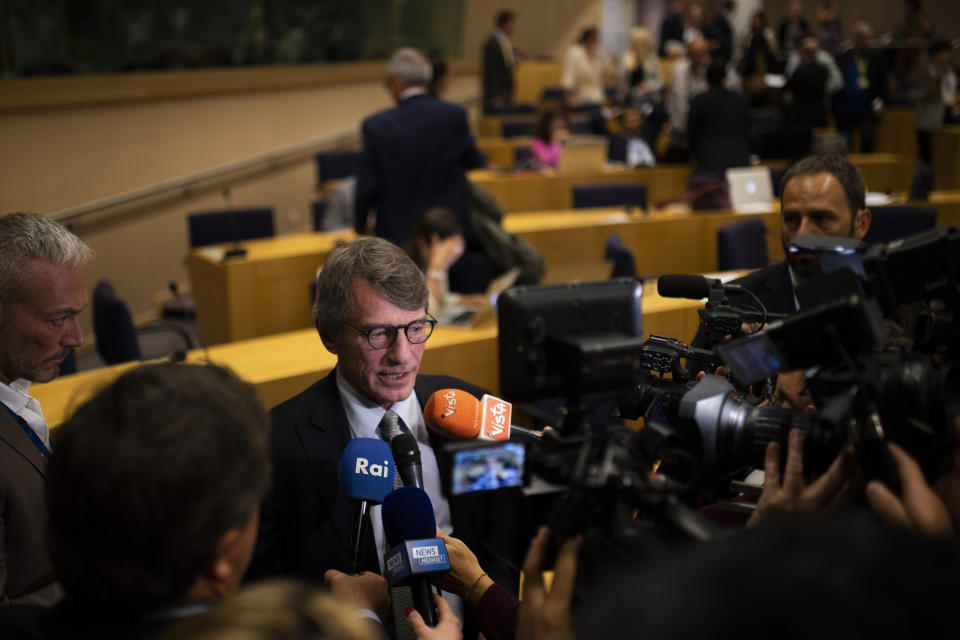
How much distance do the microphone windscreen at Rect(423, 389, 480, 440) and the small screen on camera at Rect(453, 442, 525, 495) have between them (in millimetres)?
477

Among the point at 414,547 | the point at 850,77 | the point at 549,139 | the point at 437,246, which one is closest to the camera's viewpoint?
the point at 414,547

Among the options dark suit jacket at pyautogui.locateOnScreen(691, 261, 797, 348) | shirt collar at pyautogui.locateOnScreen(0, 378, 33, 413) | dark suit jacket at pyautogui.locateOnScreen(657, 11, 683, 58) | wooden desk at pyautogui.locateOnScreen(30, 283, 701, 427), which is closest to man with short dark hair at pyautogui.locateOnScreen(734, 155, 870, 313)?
dark suit jacket at pyautogui.locateOnScreen(691, 261, 797, 348)

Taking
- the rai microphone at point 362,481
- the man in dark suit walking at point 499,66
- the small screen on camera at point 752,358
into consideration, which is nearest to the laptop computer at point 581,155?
the man in dark suit walking at point 499,66

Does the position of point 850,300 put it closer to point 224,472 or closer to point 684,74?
point 224,472

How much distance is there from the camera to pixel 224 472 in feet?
3.27

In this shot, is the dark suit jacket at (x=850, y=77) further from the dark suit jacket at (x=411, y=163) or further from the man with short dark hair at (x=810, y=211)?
the man with short dark hair at (x=810, y=211)

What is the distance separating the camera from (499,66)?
10703 mm

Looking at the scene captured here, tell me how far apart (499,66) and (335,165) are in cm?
390

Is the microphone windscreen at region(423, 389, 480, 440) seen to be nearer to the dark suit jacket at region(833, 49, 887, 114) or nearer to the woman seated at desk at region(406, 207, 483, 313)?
the woman seated at desk at region(406, 207, 483, 313)

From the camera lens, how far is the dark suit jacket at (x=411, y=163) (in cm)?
471

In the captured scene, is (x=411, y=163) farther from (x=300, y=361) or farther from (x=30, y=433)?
(x=30, y=433)

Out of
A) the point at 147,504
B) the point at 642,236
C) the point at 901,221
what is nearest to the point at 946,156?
the point at 901,221

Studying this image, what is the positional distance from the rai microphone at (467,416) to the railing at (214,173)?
485cm

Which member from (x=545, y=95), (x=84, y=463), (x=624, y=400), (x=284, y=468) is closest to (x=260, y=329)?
(x=284, y=468)
